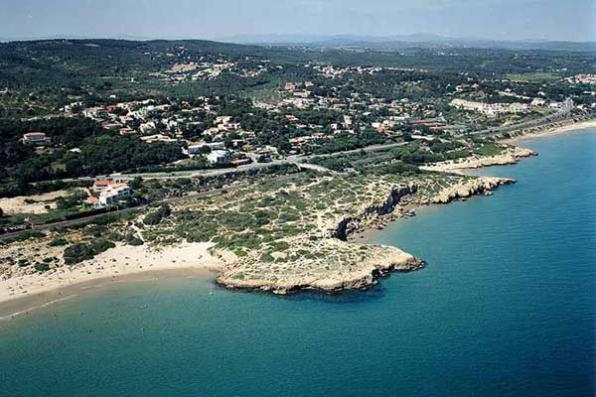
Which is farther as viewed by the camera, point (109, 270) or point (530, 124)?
point (530, 124)

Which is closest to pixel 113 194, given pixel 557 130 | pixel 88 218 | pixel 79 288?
pixel 88 218

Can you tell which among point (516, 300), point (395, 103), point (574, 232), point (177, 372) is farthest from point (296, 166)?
point (395, 103)

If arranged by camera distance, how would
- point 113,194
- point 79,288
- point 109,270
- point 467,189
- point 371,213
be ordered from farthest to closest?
point 467,189, point 113,194, point 371,213, point 109,270, point 79,288

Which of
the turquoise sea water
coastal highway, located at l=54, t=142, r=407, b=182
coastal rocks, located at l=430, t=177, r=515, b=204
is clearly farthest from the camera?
coastal highway, located at l=54, t=142, r=407, b=182

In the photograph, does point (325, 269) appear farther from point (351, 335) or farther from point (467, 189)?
point (467, 189)

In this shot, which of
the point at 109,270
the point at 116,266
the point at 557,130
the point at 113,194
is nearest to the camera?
the point at 109,270

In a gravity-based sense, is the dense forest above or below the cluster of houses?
above

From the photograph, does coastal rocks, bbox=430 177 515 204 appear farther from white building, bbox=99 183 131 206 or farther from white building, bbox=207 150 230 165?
white building, bbox=99 183 131 206

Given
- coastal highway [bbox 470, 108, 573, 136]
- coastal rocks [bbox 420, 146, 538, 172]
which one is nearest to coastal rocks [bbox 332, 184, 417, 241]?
coastal rocks [bbox 420, 146, 538, 172]
